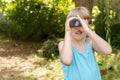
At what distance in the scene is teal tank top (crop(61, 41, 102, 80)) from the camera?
2664 mm

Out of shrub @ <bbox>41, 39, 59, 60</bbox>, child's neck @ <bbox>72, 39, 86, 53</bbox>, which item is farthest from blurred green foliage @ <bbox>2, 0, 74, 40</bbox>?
child's neck @ <bbox>72, 39, 86, 53</bbox>

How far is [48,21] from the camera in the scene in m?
8.91

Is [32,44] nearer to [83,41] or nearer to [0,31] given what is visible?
[0,31]

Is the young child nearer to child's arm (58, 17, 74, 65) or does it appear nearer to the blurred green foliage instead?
child's arm (58, 17, 74, 65)

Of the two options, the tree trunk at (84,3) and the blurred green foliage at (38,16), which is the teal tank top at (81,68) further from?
the blurred green foliage at (38,16)

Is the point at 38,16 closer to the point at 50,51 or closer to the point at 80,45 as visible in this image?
the point at 50,51

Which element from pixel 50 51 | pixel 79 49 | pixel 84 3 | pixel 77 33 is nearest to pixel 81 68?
pixel 79 49

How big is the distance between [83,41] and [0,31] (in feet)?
26.8

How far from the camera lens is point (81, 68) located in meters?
2.66

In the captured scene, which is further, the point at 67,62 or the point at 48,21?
the point at 48,21

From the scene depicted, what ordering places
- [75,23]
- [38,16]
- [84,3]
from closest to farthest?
[75,23] → [84,3] → [38,16]

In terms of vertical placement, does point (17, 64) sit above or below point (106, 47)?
below

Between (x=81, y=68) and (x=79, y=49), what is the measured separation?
0.17 meters

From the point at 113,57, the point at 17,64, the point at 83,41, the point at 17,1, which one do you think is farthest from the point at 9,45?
the point at 83,41
